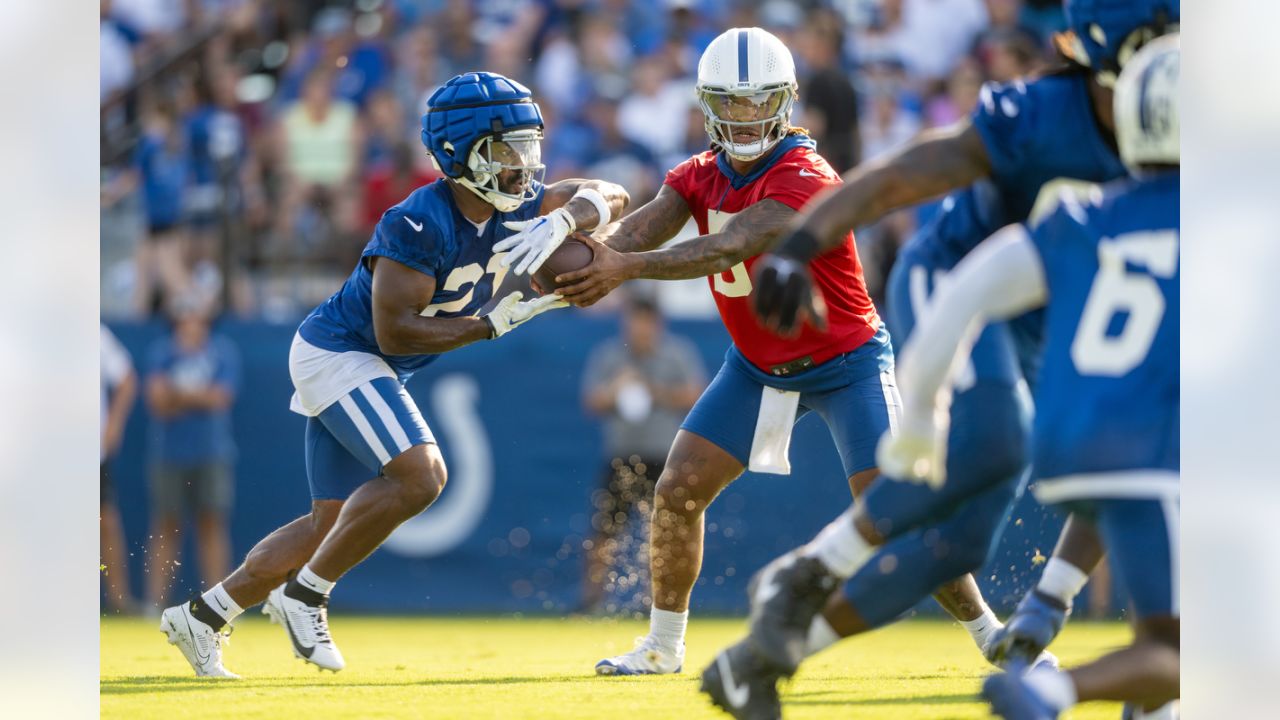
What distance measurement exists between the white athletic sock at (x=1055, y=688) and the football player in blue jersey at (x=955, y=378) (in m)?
0.36

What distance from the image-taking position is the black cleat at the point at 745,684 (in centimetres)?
252

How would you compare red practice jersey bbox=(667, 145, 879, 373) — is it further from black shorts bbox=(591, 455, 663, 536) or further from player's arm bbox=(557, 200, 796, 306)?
black shorts bbox=(591, 455, 663, 536)

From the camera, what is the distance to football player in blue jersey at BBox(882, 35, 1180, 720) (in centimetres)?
216

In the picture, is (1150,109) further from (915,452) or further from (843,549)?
(843,549)

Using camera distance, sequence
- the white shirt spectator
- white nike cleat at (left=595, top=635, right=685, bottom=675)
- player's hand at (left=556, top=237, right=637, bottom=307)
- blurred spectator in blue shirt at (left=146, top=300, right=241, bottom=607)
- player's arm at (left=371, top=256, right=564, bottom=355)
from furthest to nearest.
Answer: the white shirt spectator, blurred spectator in blue shirt at (left=146, top=300, right=241, bottom=607), white nike cleat at (left=595, top=635, right=685, bottom=675), player's arm at (left=371, top=256, right=564, bottom=355), player's hand at (left=556, top=237, right=637, bottom=307)

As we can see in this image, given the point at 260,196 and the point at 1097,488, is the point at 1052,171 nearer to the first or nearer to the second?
the point at 1097,488

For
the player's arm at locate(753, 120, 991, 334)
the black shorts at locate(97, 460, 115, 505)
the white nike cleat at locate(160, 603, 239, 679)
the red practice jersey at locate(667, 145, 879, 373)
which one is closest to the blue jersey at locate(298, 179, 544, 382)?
the red practice jersey at locate(667, 145, 879, 373)

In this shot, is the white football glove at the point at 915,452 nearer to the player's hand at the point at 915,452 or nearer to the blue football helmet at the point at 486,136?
the player's hand at the point at 915,452

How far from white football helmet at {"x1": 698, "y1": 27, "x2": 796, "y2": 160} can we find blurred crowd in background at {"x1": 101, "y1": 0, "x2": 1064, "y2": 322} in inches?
98.5

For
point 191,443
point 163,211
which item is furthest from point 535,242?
point 163,211

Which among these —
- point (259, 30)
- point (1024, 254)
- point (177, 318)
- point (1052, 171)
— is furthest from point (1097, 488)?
point (259, 30)

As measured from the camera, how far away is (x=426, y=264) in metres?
3.39

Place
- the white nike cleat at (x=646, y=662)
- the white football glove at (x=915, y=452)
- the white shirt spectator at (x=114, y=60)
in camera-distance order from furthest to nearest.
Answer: the white shirt spectator at (x=114, y=60), the white nike cleat at (x=646, y=662), the white football glove at (x=915, y=452)

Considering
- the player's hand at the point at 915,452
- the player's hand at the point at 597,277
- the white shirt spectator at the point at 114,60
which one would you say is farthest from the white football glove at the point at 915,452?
the white shirt spectator at the point at 114,60
